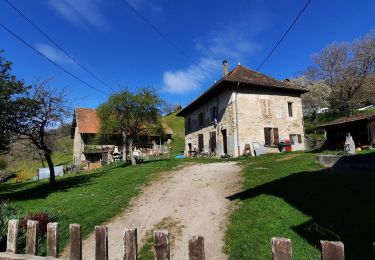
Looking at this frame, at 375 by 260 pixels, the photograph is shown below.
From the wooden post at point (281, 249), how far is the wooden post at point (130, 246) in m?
1.10

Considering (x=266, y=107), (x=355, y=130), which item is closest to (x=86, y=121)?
(x=266, y=107)

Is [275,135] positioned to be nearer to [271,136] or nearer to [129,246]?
[271,136]

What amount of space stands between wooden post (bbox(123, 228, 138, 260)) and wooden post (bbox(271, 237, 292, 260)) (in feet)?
3.62

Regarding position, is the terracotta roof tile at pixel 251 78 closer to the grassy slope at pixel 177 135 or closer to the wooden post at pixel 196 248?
the grassy slope at pixel 177 135

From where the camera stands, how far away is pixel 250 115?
25.5m

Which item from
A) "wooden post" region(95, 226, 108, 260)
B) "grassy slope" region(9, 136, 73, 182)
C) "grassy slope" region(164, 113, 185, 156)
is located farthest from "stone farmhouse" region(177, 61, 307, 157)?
"wooden post" region(95, 226, 108, 260)

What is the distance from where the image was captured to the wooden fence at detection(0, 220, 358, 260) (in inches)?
74.8

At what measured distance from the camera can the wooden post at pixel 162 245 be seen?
2393 mm

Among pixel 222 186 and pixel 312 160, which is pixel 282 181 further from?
pixel 312 160

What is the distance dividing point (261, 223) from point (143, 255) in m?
2.65

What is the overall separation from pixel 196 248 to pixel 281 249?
2.00 ft

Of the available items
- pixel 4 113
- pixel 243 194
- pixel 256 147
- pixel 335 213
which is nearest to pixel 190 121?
pixel 256 147

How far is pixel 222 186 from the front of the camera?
438 inches

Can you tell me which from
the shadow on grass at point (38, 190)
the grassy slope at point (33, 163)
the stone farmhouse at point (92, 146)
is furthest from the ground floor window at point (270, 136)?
the grassy slope at point (33, 163)
